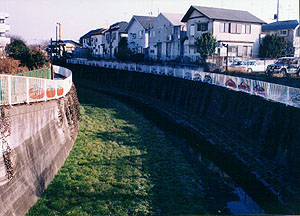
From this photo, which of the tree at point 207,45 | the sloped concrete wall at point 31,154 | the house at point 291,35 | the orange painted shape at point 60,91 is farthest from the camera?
the house at point 291,35

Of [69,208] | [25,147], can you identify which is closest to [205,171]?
[69,208]

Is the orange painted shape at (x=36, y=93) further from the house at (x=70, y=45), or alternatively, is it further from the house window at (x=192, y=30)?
the house at (x=70, y=45)

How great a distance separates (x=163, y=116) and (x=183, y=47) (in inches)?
906

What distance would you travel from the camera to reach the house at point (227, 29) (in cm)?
4328

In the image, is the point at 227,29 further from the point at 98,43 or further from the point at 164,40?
the point at 98,43

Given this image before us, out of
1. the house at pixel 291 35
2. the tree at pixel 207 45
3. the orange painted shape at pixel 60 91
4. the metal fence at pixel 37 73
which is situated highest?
the house at pixel 291 35

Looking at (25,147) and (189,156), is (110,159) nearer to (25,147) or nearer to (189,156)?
(189,156)

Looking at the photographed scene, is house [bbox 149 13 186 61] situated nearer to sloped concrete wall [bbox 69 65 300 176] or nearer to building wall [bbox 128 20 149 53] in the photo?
building wall [bbox 128 20 149 53]

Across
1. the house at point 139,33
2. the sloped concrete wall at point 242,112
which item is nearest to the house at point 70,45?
the house at point 139,33

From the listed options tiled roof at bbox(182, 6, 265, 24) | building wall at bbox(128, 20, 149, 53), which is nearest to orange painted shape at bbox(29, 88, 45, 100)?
tiled roof at bbox(182, 6, 265, 24)

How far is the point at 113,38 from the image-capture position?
70188 mm

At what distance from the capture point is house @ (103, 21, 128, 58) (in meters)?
67.8

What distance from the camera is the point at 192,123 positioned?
2589 centimetres

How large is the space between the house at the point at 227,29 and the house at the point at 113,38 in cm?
2390
